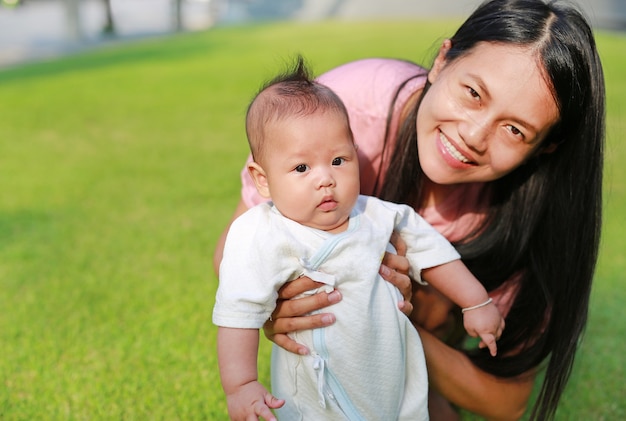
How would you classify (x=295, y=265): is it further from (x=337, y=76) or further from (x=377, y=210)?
(x=337, y=76)

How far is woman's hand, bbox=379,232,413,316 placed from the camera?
1.63 meters

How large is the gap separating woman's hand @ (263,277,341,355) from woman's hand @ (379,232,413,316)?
0.48 ft

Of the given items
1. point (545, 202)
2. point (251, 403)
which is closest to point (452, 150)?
point (545, 202)

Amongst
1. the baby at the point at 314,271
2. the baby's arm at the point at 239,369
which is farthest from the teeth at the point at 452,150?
the baby's arm at the point at 239,369

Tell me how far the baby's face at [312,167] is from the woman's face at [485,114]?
37cm

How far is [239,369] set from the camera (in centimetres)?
149

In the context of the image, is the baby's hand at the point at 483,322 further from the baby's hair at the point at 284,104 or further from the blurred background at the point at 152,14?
the blurred background at the point at 152,14

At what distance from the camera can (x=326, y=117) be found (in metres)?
1.51

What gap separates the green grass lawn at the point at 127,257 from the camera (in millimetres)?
2285

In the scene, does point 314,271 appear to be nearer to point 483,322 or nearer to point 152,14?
point 483,322

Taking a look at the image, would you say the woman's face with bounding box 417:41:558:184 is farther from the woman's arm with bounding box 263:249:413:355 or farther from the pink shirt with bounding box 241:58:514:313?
the woman's arm with bounding box 263:249:413:355

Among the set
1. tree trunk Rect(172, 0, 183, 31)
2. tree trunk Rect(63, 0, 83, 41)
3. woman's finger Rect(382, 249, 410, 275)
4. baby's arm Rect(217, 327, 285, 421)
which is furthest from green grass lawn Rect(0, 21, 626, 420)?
tree trunk Rect(172, 0, 183, 31)

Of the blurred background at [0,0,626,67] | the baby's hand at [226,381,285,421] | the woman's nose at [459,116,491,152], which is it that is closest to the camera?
the baby's hand at [226,381,285,421]

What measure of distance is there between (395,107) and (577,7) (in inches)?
21.0
